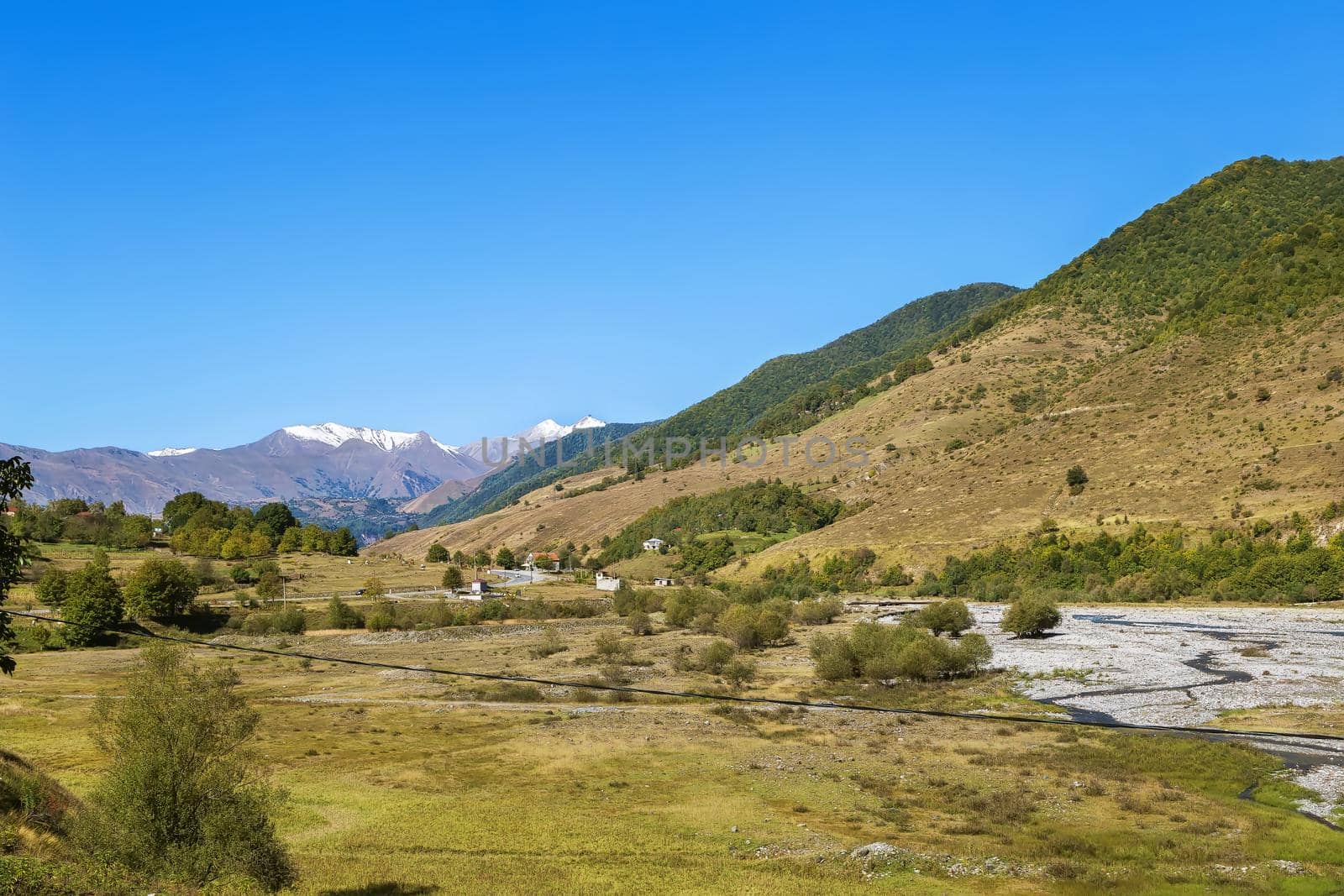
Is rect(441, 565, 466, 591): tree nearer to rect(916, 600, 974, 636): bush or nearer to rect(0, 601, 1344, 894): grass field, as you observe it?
rect(916, 600, 974, 636): bush

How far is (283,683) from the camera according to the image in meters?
65.2

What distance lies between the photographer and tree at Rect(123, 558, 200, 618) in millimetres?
92438

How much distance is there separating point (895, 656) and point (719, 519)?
103 metres

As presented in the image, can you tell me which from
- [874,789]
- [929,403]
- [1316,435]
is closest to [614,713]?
[874,789]

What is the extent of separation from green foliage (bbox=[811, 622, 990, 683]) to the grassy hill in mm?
42645

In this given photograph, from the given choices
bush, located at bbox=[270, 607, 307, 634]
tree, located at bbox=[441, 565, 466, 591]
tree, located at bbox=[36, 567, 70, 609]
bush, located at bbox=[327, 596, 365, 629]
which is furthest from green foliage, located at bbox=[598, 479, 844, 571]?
tree, located at bbox=[36, 567, 70, 609]

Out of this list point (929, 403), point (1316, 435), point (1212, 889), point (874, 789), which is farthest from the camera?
point (929, 403)

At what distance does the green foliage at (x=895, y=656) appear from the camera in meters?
55.9

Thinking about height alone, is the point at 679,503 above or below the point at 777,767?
above

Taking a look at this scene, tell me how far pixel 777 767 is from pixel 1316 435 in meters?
77.7

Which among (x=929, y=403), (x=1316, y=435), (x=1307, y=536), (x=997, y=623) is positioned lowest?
(x=997, y=623)

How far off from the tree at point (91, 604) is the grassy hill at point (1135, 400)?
71.4 m

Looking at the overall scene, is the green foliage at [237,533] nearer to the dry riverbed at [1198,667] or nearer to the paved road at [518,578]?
the paved road at [518,578]

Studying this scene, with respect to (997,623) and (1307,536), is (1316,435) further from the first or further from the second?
(997,623)
